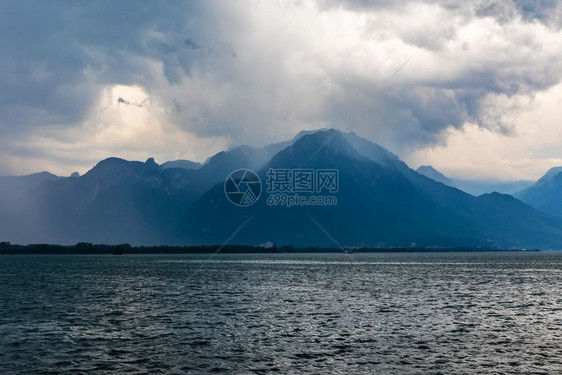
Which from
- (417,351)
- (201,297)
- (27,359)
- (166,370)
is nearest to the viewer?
(166,370)

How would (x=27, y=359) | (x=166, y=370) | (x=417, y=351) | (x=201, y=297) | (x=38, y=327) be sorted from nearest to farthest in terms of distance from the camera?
(x=166, y=370), (x=27, y=359), (x=417, y=351), (x=38, y=327), (x=201, y=297)

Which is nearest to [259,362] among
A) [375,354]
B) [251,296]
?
[375,354]

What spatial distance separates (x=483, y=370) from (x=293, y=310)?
4342cm

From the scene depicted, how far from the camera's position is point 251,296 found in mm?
116562

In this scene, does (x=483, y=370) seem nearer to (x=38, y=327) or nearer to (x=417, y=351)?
(x=417, y=351)

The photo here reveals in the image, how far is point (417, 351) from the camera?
58.8 meters

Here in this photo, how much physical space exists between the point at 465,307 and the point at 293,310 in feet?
94.8

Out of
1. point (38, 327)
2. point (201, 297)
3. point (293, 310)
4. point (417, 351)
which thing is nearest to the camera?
point (417, 351)

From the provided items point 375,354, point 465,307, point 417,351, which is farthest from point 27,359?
Answer: point 465,307

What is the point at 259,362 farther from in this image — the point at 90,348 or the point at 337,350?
the point at 90,348

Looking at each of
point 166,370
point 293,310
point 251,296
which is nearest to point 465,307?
point 293,310

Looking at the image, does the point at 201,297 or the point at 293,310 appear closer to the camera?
the point at 293,310

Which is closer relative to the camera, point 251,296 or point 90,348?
point 90,348

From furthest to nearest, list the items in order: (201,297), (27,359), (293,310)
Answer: (201,297)
(293,310)
(27,359)
